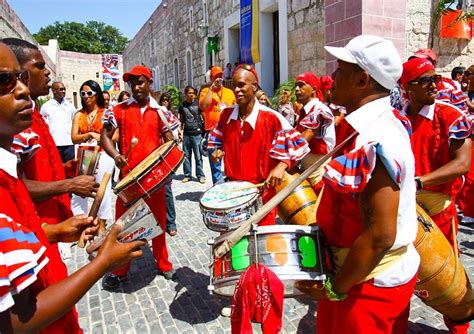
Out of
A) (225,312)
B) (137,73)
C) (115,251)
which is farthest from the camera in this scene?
(137,73)

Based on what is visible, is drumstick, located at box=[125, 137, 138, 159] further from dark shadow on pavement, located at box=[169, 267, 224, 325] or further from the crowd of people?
dark shadow on pavement, located at box=[169, 267, 224, 325]

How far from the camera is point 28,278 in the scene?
3.34ft

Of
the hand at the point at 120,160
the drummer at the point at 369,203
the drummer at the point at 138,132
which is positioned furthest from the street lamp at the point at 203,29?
Result: the drummer at the point at 369,203

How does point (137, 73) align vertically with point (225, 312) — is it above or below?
above

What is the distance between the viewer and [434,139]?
282 centimetres

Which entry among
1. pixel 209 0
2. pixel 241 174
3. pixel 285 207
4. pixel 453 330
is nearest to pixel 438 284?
pixel 453 330

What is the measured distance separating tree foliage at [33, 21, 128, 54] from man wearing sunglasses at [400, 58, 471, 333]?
78.4 metres

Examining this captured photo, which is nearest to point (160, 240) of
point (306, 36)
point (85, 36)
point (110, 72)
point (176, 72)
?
point (306, 36)

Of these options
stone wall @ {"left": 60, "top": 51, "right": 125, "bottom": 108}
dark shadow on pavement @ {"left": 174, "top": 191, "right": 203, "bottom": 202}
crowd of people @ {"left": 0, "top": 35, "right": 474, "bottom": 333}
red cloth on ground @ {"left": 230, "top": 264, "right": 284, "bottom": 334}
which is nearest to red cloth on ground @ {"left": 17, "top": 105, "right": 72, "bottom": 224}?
crowd of people @ {"left": 0, "top": 35, "right": 474, "bottom": 333}

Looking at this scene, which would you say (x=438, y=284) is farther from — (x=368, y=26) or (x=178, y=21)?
(x=178, y=21)

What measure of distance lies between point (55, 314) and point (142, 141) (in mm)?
2976

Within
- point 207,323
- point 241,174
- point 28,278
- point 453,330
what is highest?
point 28,278

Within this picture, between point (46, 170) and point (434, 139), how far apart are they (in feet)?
9.24

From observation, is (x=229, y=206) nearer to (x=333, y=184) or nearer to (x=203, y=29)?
(x=333, y=184)
